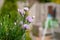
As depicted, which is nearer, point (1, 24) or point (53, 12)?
point (1, 24)

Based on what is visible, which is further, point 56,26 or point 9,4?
point 9,4

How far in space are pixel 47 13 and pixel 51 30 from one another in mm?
772

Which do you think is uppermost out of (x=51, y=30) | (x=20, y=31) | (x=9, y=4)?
(x=20, y=31)

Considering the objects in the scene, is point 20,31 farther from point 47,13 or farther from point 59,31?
point 47,13

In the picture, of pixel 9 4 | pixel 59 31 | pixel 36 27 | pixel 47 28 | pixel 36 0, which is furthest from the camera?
pixel 36 0

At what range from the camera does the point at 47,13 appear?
3.58 metres

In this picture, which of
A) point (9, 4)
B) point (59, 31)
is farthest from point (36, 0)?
point (59, 31)

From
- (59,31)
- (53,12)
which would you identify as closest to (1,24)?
(59,31)

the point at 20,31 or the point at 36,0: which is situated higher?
the point at 20,31

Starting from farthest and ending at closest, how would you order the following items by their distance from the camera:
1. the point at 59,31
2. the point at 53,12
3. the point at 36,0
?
the point at 36,0 → the point at 53,12 → the point at 59,31

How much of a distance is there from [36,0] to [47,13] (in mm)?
2096

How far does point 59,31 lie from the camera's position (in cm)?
262

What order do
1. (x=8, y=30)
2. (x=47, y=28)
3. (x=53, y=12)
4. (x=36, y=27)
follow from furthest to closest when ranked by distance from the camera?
(x=53, y=12)
(x=36, y=27)
(x=47, y=28)
(x=8, y=30)

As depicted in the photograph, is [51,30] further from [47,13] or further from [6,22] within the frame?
[6,22]
